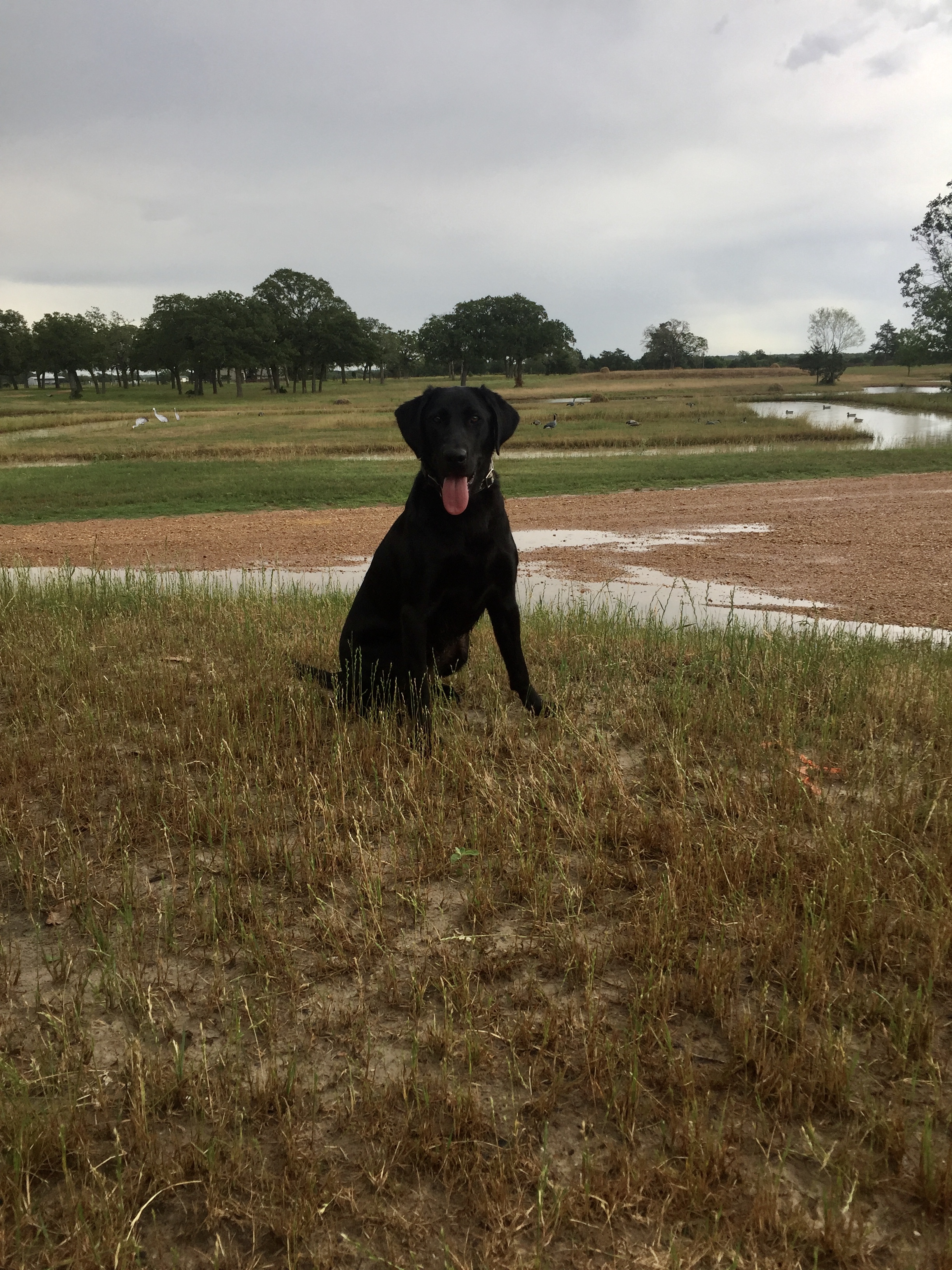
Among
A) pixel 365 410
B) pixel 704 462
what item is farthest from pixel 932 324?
pixel 704 462

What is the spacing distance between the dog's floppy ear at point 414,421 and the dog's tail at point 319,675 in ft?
4.70

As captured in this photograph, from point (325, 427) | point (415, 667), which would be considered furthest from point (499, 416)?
point (325, 427)

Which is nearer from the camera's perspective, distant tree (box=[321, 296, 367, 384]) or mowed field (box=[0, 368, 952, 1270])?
mowed field (box=[0, 368, 952, 1270])

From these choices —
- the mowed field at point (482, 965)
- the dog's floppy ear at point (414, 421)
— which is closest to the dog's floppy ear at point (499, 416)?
the dog's floppy ear at point (414, 421)

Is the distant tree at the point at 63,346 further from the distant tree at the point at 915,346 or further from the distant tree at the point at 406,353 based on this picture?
the distant tree at the point at 915,346

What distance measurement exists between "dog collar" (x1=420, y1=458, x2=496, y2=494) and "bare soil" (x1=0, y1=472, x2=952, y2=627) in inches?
211

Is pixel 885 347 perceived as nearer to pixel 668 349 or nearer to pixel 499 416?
pixel 668 349

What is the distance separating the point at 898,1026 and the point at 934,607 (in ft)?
23.8

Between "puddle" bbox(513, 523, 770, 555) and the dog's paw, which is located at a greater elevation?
"puddle" bbox(513, 523, 770, 555)

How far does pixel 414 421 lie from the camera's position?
15.9 ft

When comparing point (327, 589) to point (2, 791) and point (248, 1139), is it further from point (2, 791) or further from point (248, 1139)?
point (248, 1139)

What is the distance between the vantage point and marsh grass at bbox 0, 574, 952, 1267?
212 centimetres

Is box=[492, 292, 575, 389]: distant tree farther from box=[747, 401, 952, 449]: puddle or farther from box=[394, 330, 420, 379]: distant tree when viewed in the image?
box=[747, 401, 952, 449]: puddle

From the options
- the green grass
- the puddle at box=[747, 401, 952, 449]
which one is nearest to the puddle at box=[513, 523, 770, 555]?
the green grass
